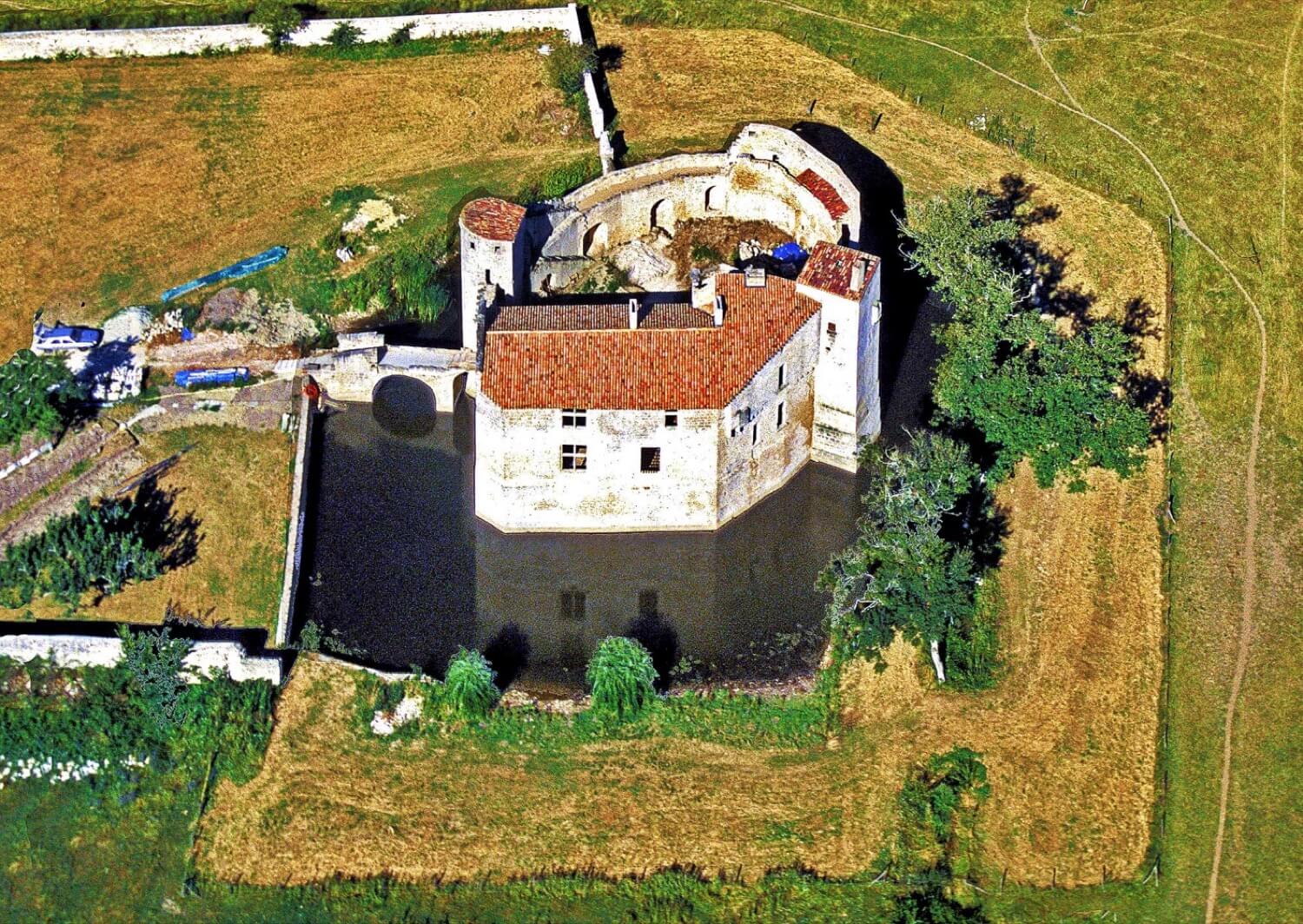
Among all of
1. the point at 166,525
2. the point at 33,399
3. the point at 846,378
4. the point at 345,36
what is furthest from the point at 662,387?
the point at 345,36

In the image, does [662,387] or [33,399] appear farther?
[33,399]

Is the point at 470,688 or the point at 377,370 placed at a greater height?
the point at 377,370

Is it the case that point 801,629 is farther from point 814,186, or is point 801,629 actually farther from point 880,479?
point 814,186

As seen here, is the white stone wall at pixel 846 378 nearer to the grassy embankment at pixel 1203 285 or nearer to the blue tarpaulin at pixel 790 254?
the blue tarpaulin at pixel 790 254

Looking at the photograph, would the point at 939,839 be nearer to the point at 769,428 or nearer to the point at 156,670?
the point at 769,428

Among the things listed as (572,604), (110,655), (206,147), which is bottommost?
(110,655)

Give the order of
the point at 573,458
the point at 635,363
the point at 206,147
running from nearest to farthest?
1. the point at 635,363
2. the point at 573,458
3. the point at 206,147

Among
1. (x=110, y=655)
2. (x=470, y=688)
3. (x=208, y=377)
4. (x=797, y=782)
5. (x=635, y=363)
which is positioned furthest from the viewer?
(x=208, y=377)

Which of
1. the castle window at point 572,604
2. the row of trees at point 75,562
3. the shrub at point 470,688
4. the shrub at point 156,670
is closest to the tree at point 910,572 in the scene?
the castle window at point 572,604

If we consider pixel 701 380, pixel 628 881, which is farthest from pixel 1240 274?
pixel 628 881
